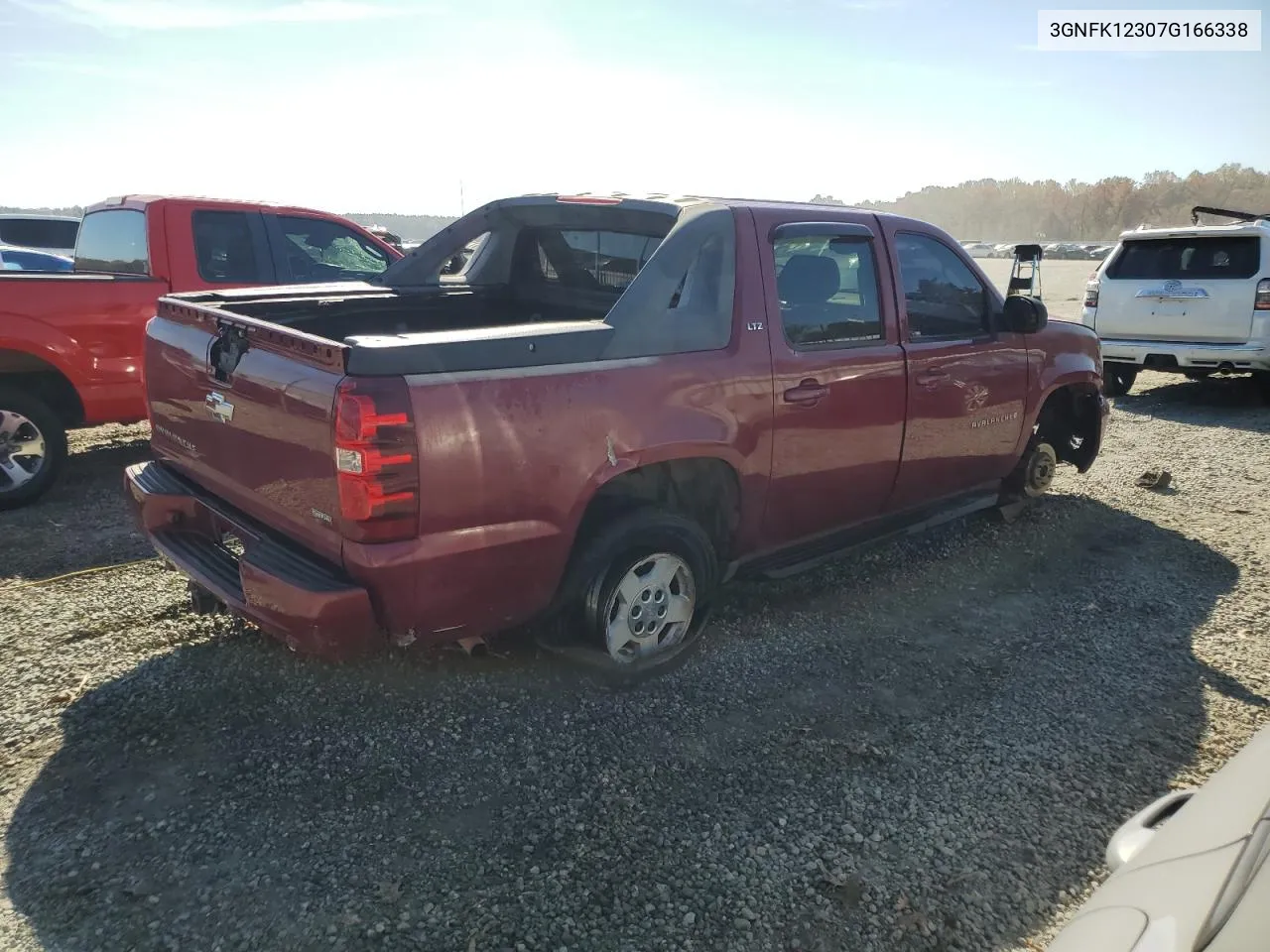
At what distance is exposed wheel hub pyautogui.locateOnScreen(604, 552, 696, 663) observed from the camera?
3541 millimetres

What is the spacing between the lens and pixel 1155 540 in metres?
5.54

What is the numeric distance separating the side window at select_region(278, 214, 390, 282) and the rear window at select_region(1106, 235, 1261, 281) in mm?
7779

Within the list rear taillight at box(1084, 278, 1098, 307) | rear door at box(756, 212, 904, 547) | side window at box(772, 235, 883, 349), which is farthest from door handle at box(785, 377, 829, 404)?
rear taillight at box(1084, 278, 1098, 307)

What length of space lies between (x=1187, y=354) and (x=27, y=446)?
10070 mm

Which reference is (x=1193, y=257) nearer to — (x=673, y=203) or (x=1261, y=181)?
(x=673, y=203)

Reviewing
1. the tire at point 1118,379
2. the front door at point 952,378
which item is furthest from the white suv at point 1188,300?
the front door at point 952,378

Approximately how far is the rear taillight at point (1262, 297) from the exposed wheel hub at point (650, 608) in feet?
26.0

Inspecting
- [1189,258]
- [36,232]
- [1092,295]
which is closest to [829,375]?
[1189,258]

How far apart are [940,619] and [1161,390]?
8.17 metres

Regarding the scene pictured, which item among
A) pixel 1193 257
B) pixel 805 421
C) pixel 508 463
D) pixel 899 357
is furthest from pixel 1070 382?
pixel 1193 257

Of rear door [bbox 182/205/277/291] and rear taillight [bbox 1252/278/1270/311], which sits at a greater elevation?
rear door [bbox 182/205/277/291]

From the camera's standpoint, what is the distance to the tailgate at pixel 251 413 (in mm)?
2844

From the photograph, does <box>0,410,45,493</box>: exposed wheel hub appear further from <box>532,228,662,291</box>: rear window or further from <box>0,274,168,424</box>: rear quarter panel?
<box>532,228,662,291</box>: rear window

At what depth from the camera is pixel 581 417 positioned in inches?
124
